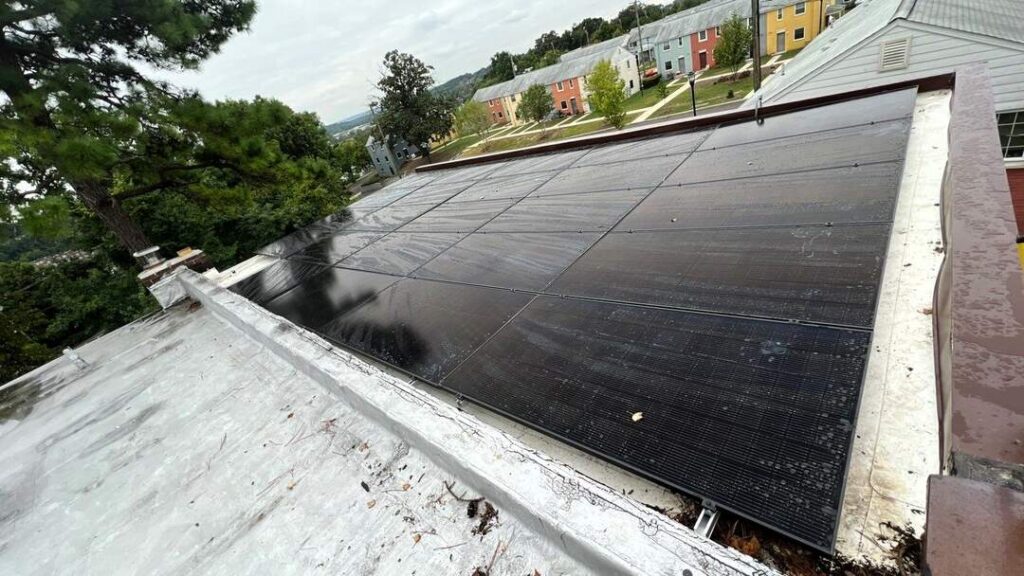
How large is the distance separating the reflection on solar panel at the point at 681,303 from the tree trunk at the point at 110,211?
4.25 metres

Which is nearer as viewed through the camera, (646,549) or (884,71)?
(646,549)

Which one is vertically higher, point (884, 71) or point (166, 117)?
point (166, 117)

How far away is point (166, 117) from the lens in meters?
6.35

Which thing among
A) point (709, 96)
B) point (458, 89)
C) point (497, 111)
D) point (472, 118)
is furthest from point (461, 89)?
point (709, 96)

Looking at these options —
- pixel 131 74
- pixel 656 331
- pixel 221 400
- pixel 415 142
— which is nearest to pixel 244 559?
pixel 221 400

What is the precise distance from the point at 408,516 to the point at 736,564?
3.96 feet

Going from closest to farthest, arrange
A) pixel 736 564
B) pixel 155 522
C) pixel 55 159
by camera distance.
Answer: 1. pixel 736 564
2. pixel 155 522
3. pixel 55 159

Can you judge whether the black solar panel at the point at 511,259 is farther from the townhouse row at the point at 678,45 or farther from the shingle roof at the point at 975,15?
the townhouse row at the point at 678,45

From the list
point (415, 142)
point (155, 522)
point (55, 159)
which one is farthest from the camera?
point (415, 142)

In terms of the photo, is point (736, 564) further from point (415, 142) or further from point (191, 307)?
point (415, 142)

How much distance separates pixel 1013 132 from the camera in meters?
7.64

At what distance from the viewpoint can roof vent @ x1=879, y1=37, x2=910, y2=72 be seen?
870cm

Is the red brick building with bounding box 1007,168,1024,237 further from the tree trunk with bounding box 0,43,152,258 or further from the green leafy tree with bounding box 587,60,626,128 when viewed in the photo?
the green leafy tree with bounding box 587,60,626,128

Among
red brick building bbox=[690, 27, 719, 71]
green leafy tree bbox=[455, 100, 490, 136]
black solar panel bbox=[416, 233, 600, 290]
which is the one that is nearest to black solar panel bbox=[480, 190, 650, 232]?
black solar panel bbox=[416, 233, 600, 290]
